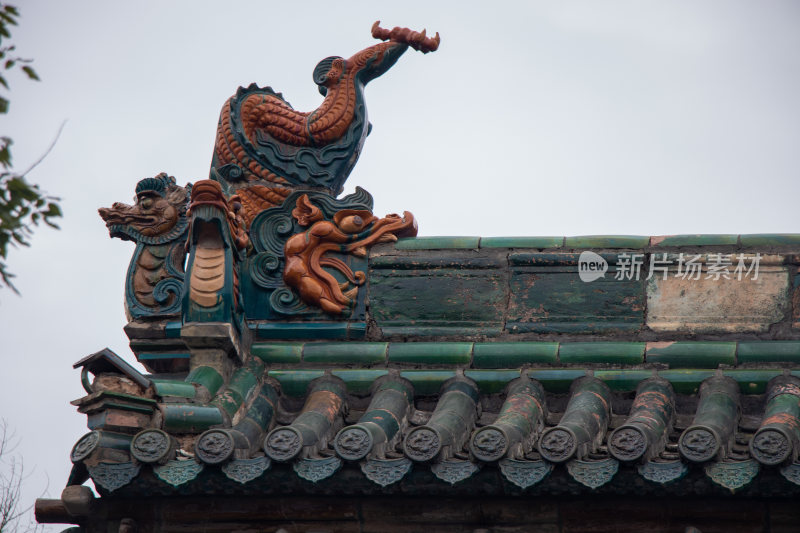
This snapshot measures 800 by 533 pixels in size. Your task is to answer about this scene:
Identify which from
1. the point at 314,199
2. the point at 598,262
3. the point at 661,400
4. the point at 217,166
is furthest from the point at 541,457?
the point at 217,166

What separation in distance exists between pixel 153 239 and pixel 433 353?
2143mm

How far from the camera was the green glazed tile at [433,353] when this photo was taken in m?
10.4

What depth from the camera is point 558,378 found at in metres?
10.2

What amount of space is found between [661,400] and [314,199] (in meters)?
2.81

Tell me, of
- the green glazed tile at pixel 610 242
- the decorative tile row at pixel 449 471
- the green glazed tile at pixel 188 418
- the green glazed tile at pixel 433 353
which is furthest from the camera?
the green glazed tile at pixel 610 242

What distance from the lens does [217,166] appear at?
11.6 metres

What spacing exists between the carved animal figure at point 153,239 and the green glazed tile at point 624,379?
9.60 ft

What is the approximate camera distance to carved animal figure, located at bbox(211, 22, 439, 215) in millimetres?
11383

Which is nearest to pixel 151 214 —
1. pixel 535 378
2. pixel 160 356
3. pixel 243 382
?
pixel 160 356

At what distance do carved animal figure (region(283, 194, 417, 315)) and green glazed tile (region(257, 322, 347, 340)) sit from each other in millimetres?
111

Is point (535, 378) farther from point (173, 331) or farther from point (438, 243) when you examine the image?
point (173, 331)

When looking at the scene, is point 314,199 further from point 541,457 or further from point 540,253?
point 541,457

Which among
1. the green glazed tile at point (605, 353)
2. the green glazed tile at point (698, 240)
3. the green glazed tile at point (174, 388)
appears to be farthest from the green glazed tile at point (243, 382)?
the green glazed tile at point (698, 240)

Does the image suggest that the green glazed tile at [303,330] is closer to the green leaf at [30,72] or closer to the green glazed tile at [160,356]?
the green glazed tile at [160,356]
